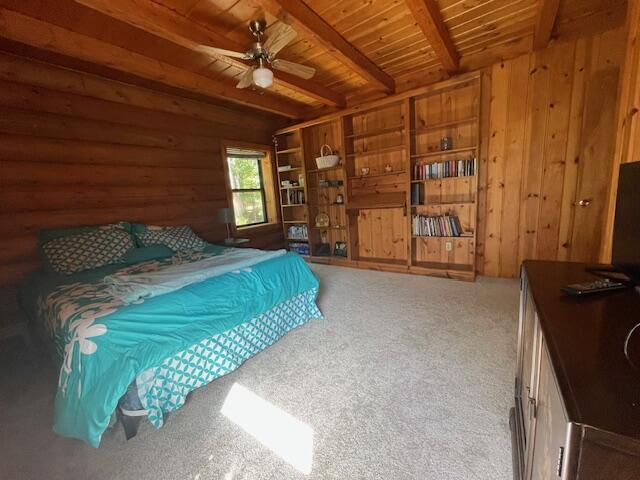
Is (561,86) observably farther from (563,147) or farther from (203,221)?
(203,221)

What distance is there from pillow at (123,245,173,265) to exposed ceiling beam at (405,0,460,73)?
2.95 m

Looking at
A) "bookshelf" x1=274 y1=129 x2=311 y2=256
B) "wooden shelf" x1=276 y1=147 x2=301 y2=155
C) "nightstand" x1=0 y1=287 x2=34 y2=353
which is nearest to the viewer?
"nightstand" x1=0 y1=287 x2=34 y2=353

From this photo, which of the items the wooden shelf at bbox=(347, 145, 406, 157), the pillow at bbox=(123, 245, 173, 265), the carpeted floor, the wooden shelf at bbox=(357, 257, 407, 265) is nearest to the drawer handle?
the carpeted floor

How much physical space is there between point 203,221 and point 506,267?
3.92 meters

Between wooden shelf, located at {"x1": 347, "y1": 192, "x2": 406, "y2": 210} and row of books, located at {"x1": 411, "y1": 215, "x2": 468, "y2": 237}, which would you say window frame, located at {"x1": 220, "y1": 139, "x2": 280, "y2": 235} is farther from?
row of books, located at {"x1": 411, "y1": 215, "x2": 468, "y2": 237}

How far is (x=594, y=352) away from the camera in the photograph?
0.57 meters

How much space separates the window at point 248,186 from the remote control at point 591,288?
390cm

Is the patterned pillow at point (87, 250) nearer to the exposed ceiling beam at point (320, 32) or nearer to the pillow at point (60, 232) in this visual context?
the pillow at point (60, 232)

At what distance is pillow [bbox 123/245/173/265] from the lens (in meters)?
2.50

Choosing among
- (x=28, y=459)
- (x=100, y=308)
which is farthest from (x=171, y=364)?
(x=28, y=459)

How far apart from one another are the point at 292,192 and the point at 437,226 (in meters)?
2.43

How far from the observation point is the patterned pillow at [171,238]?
2.81 meters

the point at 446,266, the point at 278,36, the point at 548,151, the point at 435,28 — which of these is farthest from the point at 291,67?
the point at 446,266

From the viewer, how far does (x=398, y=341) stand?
2041 mm
